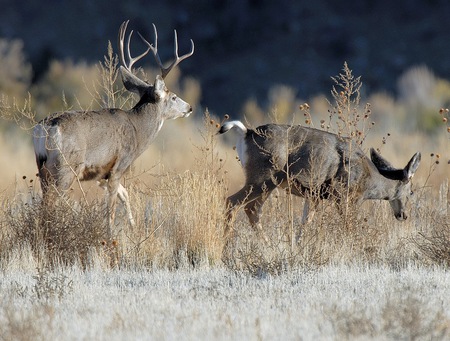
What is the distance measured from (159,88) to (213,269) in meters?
3.78

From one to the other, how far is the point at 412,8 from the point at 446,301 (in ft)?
143

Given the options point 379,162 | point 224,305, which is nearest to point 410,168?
point 379,162

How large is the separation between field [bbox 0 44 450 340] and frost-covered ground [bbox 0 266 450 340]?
15mm

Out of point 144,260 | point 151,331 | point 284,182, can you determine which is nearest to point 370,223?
point 284,182

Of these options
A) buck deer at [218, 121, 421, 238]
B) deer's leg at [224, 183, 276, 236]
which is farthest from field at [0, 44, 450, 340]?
buck deer at [218, 121, 421, 238]

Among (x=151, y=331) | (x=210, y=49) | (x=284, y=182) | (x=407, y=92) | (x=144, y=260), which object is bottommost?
(x=151, y=331)

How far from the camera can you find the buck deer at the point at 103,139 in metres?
Answer: 11.6

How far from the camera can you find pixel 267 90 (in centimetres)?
4588

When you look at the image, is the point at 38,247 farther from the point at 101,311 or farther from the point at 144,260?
the point at 101,311

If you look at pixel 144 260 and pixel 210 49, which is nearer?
pixel 144 260

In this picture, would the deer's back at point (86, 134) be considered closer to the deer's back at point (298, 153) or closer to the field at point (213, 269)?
the field at point (213, 269)

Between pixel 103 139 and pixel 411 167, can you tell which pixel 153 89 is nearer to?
pixel 103 139

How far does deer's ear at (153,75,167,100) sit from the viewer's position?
1360cm

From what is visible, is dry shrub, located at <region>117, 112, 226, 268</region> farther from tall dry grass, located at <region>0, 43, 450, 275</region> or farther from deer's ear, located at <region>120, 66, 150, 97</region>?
deer's ear, located at <region>120, 66, 150, 97</region>
